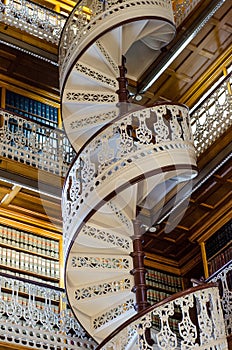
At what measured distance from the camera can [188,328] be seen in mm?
6723

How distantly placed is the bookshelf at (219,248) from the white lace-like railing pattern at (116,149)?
170 cm

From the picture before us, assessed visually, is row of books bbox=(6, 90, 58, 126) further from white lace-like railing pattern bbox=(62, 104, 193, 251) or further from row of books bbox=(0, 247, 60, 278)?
white lace-like railing pattern bbox=(62, 104, 193, 251)

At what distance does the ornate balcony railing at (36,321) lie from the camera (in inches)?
300

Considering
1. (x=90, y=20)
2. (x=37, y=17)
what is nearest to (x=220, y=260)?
(x=90, y=20)

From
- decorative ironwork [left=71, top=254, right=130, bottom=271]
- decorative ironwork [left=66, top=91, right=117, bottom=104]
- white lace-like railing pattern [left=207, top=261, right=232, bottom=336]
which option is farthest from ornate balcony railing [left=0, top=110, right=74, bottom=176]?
white lace-like railing pattern [left=207, top=261, right=232, bottom=336]

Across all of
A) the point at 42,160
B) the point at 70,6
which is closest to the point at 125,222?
the point at 42,160

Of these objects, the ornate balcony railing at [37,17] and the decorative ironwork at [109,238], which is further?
the ornate balcony railing at [37,17]

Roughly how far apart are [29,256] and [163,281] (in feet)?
5.84

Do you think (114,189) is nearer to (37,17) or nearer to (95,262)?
(95,262)

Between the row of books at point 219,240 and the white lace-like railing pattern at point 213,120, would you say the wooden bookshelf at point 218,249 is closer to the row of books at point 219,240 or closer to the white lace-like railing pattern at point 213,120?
the row of books at point 219,240

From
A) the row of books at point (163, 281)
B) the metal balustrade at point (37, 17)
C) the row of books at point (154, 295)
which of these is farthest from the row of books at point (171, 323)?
the metal balustrade at point (37, 17)

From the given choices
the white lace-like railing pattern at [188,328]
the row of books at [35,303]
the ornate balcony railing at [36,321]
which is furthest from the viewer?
the row of books at [35,303]

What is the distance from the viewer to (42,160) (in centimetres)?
888

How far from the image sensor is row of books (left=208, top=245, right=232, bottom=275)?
915cm
